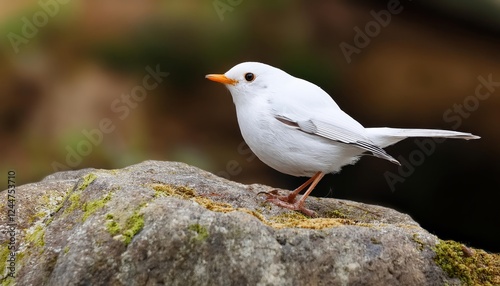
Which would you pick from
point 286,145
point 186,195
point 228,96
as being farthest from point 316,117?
point 228,96

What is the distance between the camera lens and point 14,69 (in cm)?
766

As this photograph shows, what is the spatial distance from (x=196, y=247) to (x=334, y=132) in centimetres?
171

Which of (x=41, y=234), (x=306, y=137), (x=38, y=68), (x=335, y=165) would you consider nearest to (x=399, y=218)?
(x=335, y=165)

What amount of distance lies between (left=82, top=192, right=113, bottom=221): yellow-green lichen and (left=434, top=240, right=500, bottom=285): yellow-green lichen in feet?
5.23

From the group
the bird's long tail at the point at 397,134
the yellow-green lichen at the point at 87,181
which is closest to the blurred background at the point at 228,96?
the bird's long tail at the point at 397,134

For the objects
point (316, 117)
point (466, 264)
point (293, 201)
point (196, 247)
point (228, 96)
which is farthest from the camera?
point (228, 96)

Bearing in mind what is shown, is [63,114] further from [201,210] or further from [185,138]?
[201,210]

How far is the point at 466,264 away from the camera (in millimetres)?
3359

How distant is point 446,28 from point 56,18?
4.24 meters

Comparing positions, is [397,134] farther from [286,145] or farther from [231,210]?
[231,210]

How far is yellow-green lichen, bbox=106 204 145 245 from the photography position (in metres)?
2.95

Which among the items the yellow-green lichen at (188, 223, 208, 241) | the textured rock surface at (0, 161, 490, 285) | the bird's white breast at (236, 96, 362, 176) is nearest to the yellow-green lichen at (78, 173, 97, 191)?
the textured rock surface at (0, 161, 490, 285)

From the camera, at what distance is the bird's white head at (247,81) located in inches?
180

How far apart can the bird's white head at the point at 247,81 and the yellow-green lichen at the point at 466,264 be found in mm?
1712
